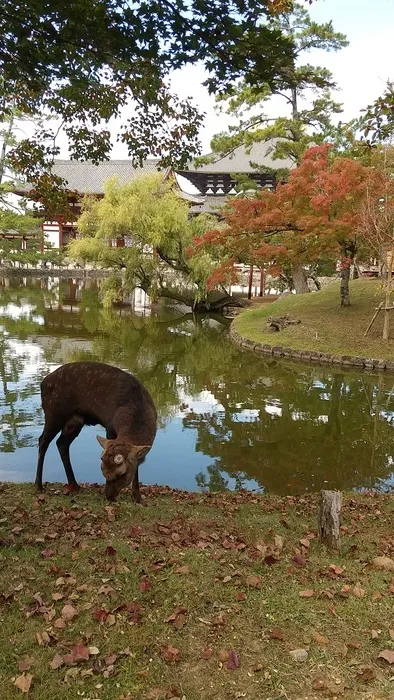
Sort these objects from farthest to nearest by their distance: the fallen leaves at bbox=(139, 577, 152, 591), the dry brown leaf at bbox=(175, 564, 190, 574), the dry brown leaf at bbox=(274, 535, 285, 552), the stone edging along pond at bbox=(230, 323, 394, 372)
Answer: the stone edging along pond at bbox=(230, 323, 394, 372)
the dry brown leaf at bbox=(274, 535, 285, 552)
the dry brown leaf at bbox=(175, 564, 190, 574)
the fallen leaves at bbox=(139, 577, 152, 591)

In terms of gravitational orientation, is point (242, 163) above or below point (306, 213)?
above

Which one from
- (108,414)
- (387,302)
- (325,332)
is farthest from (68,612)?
(325,332)

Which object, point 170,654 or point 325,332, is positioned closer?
point 170,654

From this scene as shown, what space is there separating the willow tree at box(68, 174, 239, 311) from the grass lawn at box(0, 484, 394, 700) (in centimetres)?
2635

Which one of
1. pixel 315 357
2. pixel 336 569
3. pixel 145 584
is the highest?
pixel 145 584

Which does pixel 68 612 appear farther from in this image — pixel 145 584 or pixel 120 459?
pixel 120 459

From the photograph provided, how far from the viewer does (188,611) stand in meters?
3.93

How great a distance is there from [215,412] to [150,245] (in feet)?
64.3

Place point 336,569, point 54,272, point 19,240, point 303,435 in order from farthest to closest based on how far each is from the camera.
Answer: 1. point 54,272
2. point 19,240
3. point 303,435
4. point 336,569

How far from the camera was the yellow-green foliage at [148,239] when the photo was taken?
31.4 m

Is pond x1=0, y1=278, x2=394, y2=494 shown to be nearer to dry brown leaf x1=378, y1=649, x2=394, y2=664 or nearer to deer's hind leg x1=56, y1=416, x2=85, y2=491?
deer's hind leg x1=56, y1=416, x2=85, y2=491

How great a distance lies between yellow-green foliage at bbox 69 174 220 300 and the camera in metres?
31.4

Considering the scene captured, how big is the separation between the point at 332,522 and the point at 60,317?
79.1ft

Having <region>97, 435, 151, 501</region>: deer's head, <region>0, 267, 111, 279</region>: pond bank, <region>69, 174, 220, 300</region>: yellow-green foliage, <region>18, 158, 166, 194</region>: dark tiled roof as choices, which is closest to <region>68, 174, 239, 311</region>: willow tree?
<region>69, 174, 220, 300</region>: yellow-green foliage
